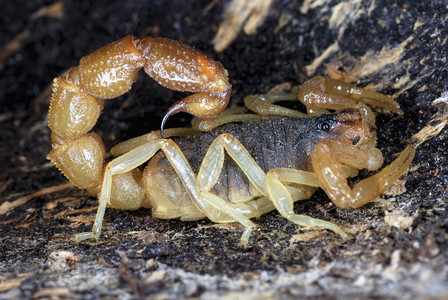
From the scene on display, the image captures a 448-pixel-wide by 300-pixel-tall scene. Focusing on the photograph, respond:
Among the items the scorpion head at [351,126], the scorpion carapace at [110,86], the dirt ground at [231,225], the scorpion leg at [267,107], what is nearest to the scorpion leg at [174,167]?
the dirt ground at [231,225]

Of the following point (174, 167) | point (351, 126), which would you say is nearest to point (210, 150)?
point (174, 167)

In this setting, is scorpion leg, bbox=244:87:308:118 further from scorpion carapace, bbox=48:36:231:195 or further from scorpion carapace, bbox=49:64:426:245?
scorpion carapace, bbox=48:36:231:195

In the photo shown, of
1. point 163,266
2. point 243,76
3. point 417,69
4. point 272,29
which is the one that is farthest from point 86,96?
point 417,69

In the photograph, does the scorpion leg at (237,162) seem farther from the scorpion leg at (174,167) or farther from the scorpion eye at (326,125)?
the scorpion eye at (326,125)

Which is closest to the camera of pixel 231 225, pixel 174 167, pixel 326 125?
pixel 174 167

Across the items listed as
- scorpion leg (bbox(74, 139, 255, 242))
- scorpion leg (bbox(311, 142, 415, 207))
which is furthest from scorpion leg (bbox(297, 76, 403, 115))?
scorpion leg (bbox(74, 139, 255, 242))

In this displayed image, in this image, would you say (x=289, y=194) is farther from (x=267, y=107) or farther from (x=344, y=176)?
(x=267, y=107)

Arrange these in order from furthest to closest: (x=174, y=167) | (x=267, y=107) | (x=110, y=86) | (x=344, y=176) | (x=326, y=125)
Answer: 1. (x=267, y=107)
2. (x=326, y=125)
3. (x=174, y=167)
4. (x=110, y=86)
5. (x=344, y=176)
